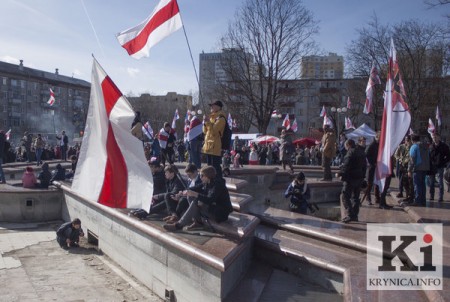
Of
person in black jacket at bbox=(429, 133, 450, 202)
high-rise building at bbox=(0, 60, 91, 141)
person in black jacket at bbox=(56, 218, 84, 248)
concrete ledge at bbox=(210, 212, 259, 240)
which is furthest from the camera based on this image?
high-rise building at bbox=(0, 60, 91, 141)

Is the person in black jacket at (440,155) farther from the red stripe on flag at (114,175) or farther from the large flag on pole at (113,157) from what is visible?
the red stripe on flag at (114,175)

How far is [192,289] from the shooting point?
6.40 meters

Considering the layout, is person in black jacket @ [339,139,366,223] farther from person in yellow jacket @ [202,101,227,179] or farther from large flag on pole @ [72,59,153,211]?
large flag on pole @ [72,59,153,211]

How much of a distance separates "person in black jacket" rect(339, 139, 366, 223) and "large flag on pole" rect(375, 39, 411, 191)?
1.89 metres

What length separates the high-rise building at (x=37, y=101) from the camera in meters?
78.6

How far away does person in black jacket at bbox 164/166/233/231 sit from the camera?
7258 mm

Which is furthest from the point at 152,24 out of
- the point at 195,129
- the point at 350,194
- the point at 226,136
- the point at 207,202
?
the point at 195,129

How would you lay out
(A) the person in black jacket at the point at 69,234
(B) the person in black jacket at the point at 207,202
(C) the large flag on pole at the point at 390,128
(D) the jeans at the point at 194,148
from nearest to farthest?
(C) the large flag on pole at the point at 390,128, (B) the person in black jacket at the point at 207,202, (A) the person in black jacket at the point at 69,234, (D) the jeans at the point at 194,148

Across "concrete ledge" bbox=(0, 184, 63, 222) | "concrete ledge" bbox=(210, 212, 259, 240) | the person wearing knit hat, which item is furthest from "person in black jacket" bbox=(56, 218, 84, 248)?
the person wearing knit hat

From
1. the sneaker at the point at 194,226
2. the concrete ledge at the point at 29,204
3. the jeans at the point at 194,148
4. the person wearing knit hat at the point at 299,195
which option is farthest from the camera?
the concrete ledge at the point at 29,204

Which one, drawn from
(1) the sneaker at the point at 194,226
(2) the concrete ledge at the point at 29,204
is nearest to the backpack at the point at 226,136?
(1) the sneaker at the point at 194,226

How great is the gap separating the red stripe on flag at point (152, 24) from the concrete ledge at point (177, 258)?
3.21m

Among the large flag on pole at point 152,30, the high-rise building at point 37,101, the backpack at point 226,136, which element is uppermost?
the high-rise building at point 37,101

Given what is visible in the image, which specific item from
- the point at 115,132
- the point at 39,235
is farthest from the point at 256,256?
the point at 39,235
